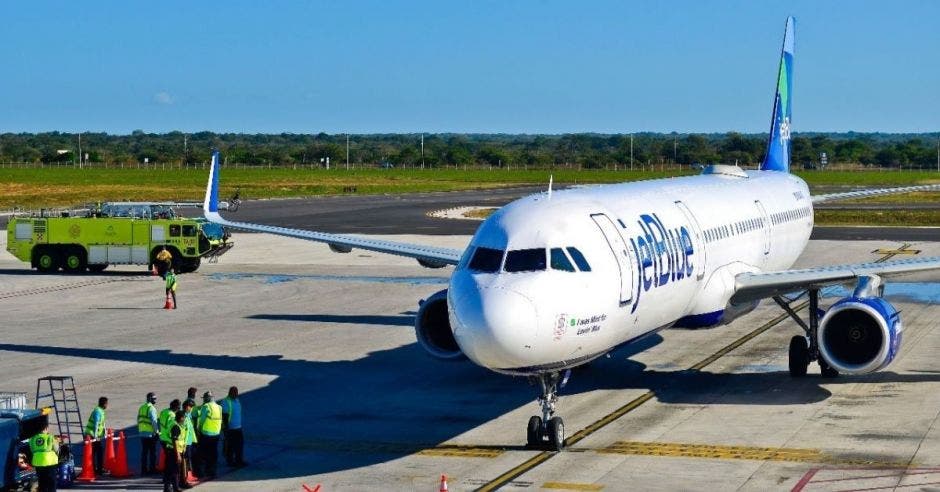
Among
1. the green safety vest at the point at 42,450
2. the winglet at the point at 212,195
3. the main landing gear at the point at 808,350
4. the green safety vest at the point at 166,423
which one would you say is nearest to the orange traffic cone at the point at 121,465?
the green safety vest at the point at 166,423

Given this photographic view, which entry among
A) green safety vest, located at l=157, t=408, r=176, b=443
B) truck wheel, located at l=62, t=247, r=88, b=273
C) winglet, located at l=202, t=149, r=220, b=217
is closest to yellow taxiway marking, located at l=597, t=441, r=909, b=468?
green safety vest, located at l=157, t=408, r=176, b=443

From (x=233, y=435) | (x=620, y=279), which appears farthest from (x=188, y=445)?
(x=620, y=279)

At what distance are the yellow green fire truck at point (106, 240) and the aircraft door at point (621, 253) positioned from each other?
32758 millimetres

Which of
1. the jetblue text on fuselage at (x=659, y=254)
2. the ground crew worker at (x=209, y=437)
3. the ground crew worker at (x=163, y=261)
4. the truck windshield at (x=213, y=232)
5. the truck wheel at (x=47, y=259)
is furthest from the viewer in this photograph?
the truck wheel at (x=47, y=259)

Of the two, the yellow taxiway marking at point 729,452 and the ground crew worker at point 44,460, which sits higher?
the ground crew worker at point 44,460

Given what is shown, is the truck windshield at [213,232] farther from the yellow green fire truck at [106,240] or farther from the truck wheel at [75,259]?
the truck wheel at [75,259]

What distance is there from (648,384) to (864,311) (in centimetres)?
522

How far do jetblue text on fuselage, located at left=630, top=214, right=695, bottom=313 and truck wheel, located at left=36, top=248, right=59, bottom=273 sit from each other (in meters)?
35.1

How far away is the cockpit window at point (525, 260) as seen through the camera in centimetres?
2283

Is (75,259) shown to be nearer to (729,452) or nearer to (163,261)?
(163,261)

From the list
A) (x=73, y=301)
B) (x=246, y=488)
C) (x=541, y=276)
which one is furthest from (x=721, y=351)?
(x=73, y=301)

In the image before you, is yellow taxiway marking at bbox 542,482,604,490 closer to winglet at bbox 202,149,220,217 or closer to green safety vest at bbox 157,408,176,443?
green safety vest at bbox 157,408,176,443

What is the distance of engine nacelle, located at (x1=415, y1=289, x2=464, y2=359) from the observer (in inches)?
1144

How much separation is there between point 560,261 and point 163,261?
1389 inches
